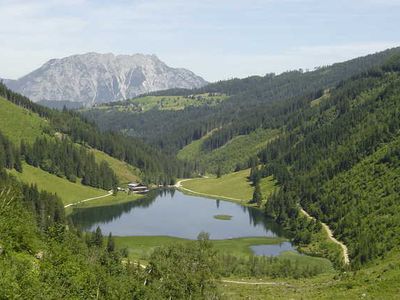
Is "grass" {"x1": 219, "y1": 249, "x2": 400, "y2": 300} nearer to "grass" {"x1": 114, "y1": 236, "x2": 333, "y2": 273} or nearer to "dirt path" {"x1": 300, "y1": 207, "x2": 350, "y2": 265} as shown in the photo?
"dirt path" {"x1": 300, "y1": 207, "x2": 350, "y2": 265}

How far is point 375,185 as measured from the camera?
597ft

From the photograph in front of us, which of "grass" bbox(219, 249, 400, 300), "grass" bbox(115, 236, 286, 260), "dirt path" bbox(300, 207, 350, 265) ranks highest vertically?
"grass" bbox(219, 249, 400, 300)

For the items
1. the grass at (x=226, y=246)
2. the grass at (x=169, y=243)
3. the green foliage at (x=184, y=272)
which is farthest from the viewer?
the grass at (x=169, y=243)

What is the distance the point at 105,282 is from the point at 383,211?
110902 mm

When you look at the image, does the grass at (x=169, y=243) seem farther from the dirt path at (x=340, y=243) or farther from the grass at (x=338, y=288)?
the grass at (x=338, y=288)

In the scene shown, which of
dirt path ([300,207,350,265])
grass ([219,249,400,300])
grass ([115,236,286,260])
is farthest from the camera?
grass ([115,236,286,260])

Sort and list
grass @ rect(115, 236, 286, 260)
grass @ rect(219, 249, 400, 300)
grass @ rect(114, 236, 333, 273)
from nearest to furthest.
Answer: grass @ rect(219, 249, 400, 300) < grass @ rect(114, 236, 333, 273) < grass @ rect(115, 236, 286, 260)

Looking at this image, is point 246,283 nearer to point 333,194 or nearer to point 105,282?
point 105,282

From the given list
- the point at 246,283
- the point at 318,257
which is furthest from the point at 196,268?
the point at 318,257

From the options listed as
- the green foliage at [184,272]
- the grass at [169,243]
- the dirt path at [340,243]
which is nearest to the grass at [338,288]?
the green foliage at [184,272]

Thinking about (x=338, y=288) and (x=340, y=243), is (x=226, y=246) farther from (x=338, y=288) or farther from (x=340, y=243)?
(x=338, y=288)

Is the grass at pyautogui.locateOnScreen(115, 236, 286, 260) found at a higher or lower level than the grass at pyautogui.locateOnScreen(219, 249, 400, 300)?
lower

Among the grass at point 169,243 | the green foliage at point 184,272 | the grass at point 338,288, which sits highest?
the green foliage at point 184,272

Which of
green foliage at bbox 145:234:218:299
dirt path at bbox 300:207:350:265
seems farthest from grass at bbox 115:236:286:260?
green foliage at bbox 145:234:218:299
